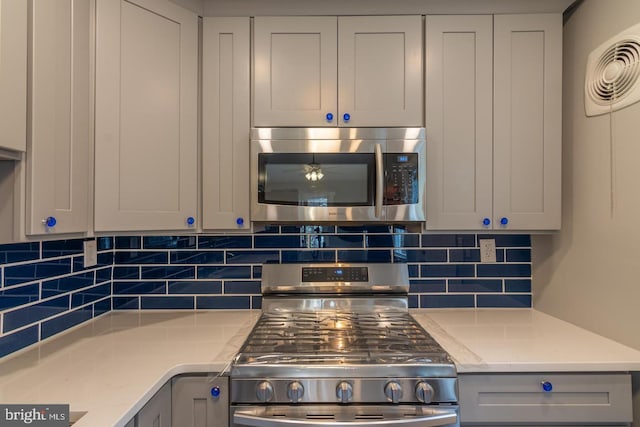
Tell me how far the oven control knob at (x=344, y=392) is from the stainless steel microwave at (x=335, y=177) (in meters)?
0.66

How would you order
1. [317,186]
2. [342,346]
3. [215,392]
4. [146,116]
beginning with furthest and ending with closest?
[317,186] → [146,116] → [342,346] → [215,392]

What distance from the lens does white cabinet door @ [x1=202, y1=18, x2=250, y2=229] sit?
1618 millimetres

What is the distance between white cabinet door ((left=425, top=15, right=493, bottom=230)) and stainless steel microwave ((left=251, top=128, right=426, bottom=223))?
90 millimetres

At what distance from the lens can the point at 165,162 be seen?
152 cm

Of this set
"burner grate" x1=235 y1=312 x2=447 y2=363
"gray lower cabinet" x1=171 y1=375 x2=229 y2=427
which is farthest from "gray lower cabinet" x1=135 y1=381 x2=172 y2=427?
"burner grate" x1=235 y1=312 x2=447 y2=363

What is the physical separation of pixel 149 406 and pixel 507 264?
170 centimetres

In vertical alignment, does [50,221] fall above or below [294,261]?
above

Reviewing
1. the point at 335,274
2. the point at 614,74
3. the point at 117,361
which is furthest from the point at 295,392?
the point at 614,74

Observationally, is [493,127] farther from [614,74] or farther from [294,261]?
[294,261]

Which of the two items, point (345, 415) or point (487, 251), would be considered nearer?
point (345, 415)

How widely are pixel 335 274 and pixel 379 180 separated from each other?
0.54 m

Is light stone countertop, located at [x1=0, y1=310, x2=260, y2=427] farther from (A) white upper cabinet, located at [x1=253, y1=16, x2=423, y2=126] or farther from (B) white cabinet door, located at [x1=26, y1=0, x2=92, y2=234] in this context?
(A) white upper cabinet, located at [x1=253, y1=16, x2=423, y2=126]

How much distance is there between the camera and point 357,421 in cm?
114

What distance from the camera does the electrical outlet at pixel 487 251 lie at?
1.90 metres
